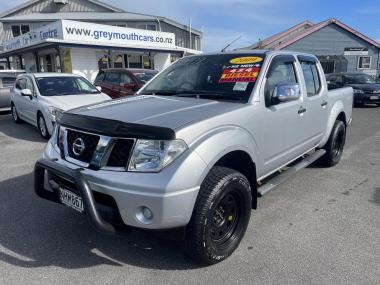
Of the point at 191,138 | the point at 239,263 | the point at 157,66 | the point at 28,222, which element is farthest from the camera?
the point at 157,66

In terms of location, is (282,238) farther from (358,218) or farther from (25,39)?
(25,39)

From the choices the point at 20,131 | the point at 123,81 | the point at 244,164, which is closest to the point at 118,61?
the point at 123,81

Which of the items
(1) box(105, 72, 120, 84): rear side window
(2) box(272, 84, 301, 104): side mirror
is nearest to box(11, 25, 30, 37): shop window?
(1) box(105, 72, 120, 84): rear side window

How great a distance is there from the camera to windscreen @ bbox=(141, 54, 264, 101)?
134 inches

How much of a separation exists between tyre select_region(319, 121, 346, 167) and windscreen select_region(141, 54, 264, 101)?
2.32 metres

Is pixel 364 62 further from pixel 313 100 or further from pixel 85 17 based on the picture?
pixel 313 100

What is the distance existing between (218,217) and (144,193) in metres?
0.87

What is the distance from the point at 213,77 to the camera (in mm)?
3688

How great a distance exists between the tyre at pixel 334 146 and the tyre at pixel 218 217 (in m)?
2.83

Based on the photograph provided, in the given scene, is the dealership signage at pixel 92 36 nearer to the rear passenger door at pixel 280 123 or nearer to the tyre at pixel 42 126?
the tyre at pixel 42 126

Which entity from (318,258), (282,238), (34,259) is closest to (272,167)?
(282,238)

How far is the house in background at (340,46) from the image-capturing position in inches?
1131

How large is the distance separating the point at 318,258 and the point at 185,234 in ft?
4.15

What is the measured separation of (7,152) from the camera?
680cm
